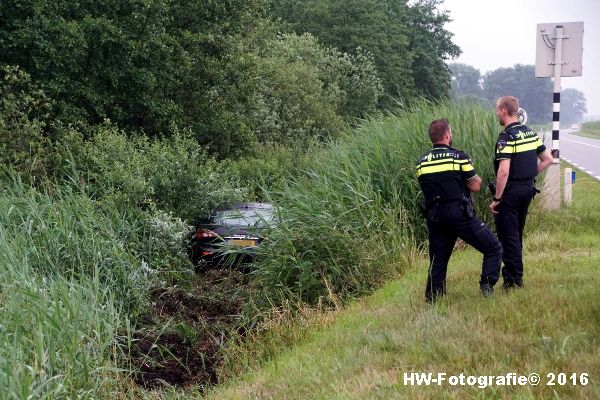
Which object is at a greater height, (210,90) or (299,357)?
(210,90)

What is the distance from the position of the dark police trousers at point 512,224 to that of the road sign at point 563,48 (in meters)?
6.80

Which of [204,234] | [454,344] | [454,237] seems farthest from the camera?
[204,234]

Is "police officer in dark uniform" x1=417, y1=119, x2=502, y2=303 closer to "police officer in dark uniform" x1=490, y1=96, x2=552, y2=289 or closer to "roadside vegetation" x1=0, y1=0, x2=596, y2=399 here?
"police officer in dark uniform" x1=490, y1=96, x2=552, y2=289

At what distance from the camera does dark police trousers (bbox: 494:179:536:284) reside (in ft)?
21.8

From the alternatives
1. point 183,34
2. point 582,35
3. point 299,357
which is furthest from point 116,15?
point 299,357

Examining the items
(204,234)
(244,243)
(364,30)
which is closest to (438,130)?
(244,243)

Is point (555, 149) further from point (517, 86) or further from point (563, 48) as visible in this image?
point (517, 86)

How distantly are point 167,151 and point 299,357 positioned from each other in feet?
33.8

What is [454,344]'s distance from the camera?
201 inches

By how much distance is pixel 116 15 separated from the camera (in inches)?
877

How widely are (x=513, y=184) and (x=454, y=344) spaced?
2.12 meters

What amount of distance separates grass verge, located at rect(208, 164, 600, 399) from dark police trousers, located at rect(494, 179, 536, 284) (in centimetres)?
24

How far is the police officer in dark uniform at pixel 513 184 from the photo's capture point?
21.8 ft

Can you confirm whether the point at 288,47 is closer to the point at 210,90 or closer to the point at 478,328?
the point at 210,90
